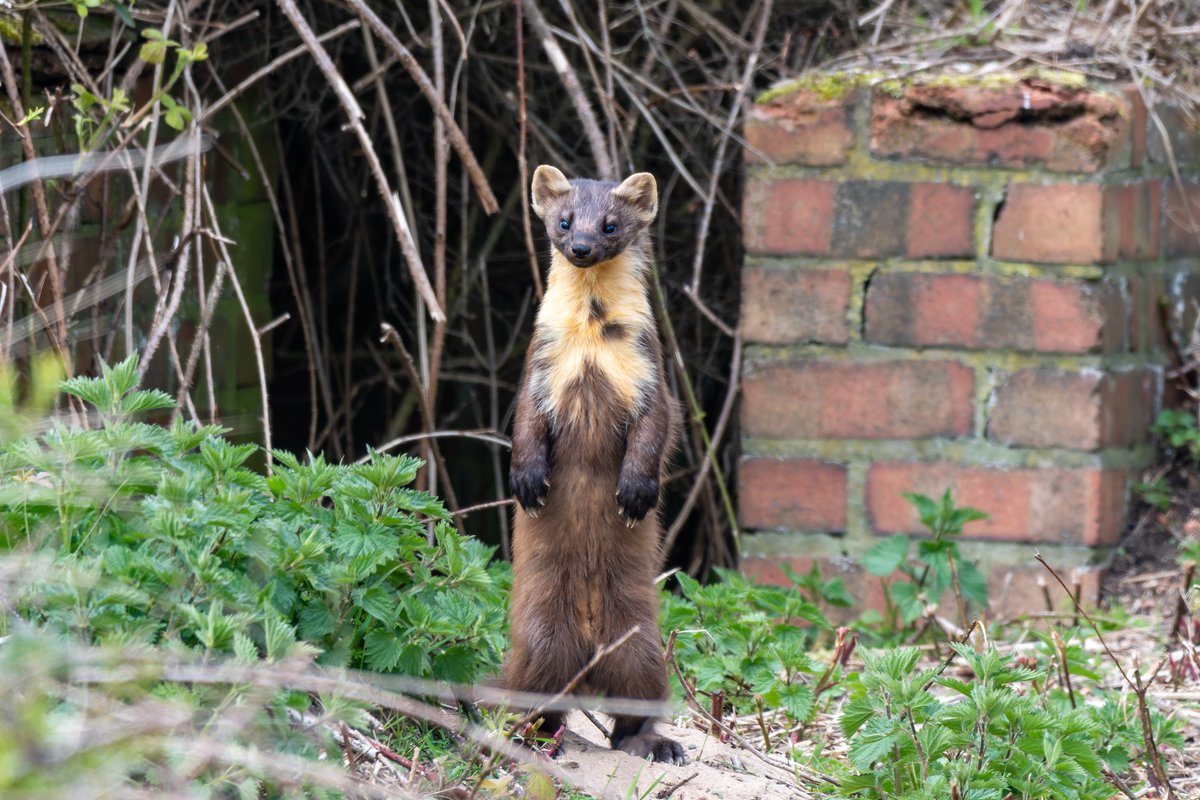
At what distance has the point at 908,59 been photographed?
4148 mm

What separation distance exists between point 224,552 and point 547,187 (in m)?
1.29

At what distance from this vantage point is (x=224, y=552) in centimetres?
211

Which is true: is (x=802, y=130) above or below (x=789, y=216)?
above

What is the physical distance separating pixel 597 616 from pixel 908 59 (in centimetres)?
219

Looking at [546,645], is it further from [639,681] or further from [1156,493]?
[1156,493]

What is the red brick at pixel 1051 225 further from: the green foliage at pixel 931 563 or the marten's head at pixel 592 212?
the marten's head at pixel 592 212

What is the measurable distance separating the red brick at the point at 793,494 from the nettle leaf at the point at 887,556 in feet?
0.84

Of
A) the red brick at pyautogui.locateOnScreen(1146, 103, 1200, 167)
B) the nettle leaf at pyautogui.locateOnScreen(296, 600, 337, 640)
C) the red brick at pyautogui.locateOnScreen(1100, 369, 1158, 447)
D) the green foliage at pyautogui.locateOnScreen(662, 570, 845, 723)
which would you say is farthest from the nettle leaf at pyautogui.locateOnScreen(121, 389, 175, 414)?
the red brick at pyautogui.locateOnScreen(1146, 103, 1200, 167)

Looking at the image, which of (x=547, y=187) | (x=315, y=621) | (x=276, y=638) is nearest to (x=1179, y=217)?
(x=547, y=187)

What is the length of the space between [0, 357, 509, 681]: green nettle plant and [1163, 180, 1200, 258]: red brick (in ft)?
8.91

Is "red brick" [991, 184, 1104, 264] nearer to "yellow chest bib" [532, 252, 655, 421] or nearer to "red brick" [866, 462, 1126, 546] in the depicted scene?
"red brick" [866, 462, 1126, 546]

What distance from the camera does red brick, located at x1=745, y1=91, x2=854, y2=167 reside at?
3979mm

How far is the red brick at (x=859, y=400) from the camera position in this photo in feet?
13.0

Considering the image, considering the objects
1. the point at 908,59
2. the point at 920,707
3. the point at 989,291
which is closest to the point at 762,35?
the point at 908,59
